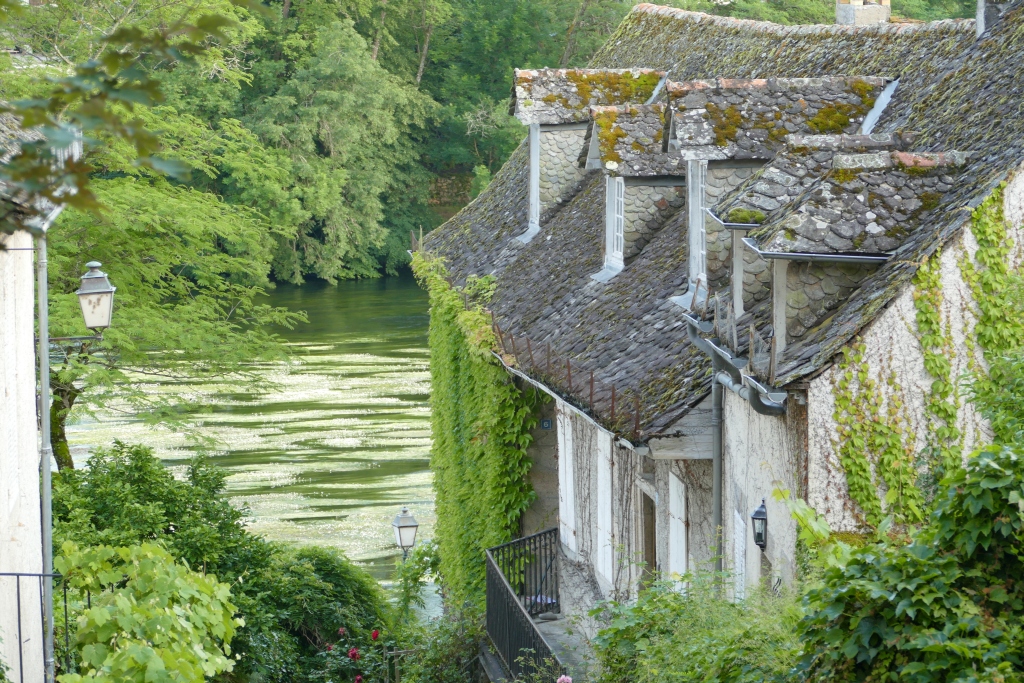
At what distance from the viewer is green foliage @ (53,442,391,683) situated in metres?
14.6

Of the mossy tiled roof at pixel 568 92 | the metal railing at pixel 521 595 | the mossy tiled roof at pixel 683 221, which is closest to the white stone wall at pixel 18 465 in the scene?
the metal railing at pixel 521 595

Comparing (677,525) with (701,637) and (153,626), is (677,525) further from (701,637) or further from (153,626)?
(153,626)

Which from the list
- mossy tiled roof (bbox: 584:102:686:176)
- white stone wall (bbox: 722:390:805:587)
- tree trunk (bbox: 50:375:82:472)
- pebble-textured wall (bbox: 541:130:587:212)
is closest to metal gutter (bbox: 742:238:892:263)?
white stone wall (bbox: 722:390:805:587)

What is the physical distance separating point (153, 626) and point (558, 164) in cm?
1075

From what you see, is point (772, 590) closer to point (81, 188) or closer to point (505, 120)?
point (81, 188)

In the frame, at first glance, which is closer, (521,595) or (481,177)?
(521,595)

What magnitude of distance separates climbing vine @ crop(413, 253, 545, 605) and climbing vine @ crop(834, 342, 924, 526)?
7.18m

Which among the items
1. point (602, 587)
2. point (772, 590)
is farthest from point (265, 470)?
point (772, 590)

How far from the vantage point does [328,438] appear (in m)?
31.9

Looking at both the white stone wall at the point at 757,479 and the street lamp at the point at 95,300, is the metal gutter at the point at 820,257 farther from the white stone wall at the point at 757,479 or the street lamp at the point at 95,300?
the street lamp at the point at 95,300

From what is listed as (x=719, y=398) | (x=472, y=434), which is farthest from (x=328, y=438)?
(x=719, y=398)

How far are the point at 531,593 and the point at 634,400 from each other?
20.1 ft

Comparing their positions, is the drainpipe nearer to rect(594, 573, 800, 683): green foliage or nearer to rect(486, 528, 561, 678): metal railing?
rect(594, 573, 800, 683): green foliage

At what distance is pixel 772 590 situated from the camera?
7570mm
